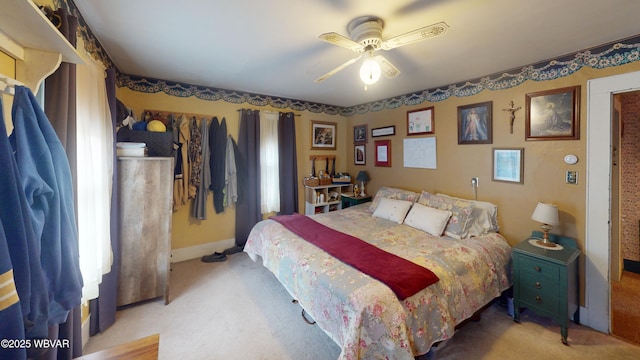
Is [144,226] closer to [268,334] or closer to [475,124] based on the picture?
[268,334]

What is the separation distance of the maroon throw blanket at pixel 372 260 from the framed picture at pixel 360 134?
7.55ft

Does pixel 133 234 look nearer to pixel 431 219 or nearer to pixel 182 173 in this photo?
pixel 182 173

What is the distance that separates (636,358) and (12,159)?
365 cm

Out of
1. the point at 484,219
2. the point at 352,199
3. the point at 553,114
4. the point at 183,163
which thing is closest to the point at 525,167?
the point at 553,114

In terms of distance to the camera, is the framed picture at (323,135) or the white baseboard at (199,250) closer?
the white baseboard at (199,250)

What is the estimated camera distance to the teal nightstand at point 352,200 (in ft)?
13.8

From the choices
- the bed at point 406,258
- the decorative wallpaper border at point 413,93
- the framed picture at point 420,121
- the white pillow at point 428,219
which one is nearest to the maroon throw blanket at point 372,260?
the bed at point 406,258

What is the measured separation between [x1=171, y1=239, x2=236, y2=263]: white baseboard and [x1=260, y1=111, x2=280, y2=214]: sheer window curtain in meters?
0.75

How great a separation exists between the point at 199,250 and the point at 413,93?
154 inches

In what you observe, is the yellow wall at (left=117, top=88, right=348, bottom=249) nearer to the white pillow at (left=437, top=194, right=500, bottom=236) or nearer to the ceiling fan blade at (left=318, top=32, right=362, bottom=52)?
the ceiling fan blade at (left=318, top=32, right=362, bottom=52)

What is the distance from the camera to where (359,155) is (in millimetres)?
4566

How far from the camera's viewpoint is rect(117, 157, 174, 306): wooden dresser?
2236 millimetres

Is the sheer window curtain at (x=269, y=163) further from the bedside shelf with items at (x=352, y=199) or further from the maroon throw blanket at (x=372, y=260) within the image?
the maroon throw blanket at (x=372, y=260)

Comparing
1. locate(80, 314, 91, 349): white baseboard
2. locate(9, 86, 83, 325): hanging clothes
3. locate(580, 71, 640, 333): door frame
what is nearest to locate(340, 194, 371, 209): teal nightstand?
locate(580, 71, 640, 333): door frame
